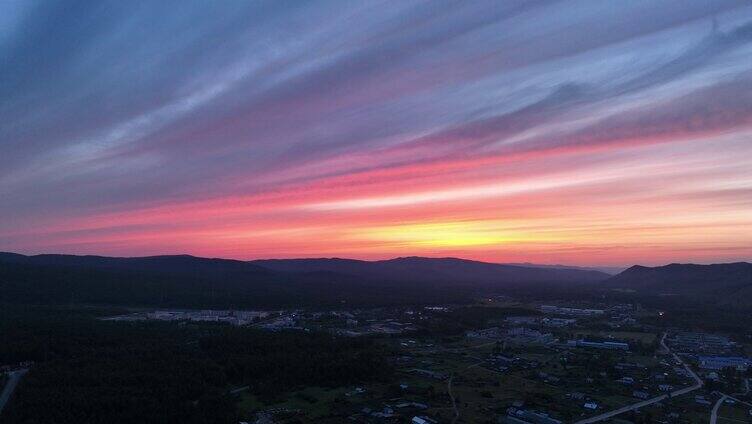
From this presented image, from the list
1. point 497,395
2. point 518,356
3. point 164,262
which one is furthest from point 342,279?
point 497,395

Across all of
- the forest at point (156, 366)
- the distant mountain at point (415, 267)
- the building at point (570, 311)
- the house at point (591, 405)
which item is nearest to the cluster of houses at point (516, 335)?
the forest at point (156, 366)

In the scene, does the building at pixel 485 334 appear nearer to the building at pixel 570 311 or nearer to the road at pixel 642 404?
the road at pixel 642 404

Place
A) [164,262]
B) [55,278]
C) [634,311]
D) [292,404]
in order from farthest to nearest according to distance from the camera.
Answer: [164,262], [55,278], [634,311], [292,404]

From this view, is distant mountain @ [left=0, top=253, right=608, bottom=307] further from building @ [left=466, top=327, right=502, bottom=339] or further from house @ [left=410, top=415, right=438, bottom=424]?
house @ [left=410, top=415, right=438, bottom=424]

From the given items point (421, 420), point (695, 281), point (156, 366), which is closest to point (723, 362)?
point (421, 420)

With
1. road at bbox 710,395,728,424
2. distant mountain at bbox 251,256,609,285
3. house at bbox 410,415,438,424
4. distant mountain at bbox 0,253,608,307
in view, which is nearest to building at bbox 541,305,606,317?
distant mountain at bbox 0,253,608,307

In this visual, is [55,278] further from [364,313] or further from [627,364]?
[627,364]
